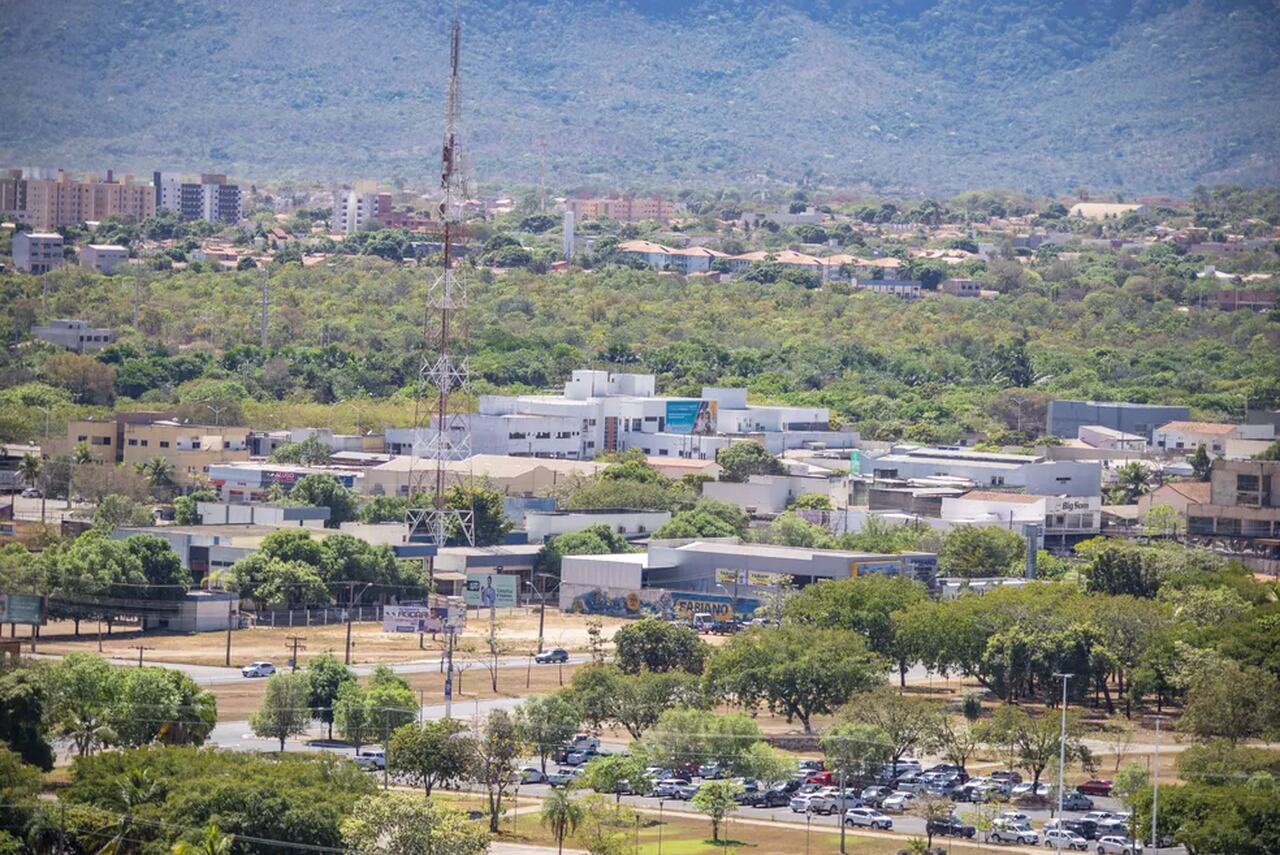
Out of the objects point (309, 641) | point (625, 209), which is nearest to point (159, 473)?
point (309, 641)

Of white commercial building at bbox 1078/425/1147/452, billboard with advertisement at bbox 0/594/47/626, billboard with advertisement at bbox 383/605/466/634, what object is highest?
Result: white commercial building at bbox 1078/425/1147/452

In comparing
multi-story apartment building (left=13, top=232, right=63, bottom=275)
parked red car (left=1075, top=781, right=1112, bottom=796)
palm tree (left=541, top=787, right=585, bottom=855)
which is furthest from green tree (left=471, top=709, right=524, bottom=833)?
multi-story apartment building (left=13, top=232, right=63, bottom=275)

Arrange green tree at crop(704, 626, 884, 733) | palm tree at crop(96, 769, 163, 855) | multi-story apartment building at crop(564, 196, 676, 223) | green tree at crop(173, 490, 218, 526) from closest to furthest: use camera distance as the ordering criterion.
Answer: palm tree at crop(96, 769, 163, 855), green tree at crop(704, 626, 884, 733), green tree at crop(173, 490, 218, 526), multi-story apartment building at crop(564, 196, 676, 223)

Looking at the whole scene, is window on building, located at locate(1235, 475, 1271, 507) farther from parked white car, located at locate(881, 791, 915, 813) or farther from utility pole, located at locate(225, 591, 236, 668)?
parked white car, located at locate(881, 791, 915, 813)

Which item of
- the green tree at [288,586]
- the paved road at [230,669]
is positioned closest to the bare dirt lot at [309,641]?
the paved road at [230,669]

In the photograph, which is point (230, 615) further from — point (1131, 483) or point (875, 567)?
point (1131, 483)

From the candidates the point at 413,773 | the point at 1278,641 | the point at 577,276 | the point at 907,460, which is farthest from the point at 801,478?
the point at 577,276
